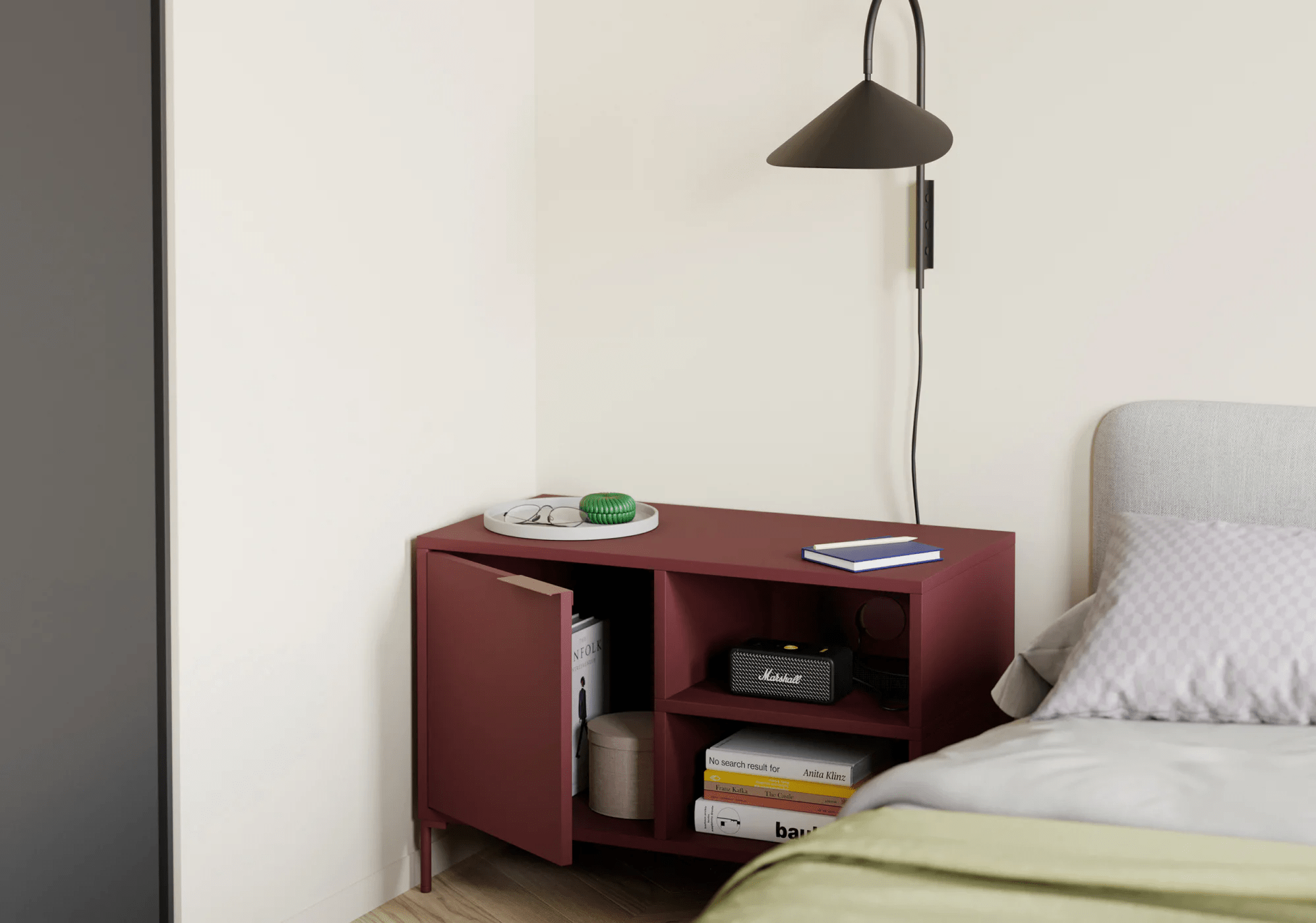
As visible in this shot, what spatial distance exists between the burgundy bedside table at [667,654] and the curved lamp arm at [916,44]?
0.86 metres

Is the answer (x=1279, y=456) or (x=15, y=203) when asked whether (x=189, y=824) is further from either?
(x=1279, y=456)

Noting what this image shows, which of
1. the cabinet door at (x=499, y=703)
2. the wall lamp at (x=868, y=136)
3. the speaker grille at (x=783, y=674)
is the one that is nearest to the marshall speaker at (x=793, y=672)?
the speaker grille at (x=783, y=674)

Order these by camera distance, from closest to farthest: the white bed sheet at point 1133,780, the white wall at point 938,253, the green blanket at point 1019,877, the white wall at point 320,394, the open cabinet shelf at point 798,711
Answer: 1. the green blanket at point 1019,877
2. the white bed sheet at point 1133,780
3. the white wall at point 320,394
4. the open cabinet shelf at point 798,711
5. the white wall at point 938,253

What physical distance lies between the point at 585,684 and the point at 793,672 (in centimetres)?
45

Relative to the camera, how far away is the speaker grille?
2088 mm

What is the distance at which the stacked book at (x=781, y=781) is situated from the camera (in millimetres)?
2055

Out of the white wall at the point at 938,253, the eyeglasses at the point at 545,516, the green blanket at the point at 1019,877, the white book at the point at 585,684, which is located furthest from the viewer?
the eyeglasses at the point at 545,516

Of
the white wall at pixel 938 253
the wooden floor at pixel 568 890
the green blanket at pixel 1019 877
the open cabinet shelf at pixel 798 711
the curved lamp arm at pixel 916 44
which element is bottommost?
the wooden floor at pixel 568 890

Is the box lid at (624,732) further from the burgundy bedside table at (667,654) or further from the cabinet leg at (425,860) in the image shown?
the cabinet leg at (425,860)

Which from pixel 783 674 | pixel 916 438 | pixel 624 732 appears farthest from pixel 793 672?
pixel 916 438

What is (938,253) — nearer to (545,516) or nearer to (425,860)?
(545,516)

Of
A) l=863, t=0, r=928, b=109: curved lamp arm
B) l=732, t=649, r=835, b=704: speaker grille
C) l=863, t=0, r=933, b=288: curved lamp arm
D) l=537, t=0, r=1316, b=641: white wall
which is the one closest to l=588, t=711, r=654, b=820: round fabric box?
l=732, t=649, r=835, b=704: speaker grille

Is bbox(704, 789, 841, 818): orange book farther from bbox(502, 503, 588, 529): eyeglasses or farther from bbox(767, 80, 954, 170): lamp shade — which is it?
bbox(767, 80, 954, 170): lamp shade

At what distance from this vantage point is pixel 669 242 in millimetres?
2627
